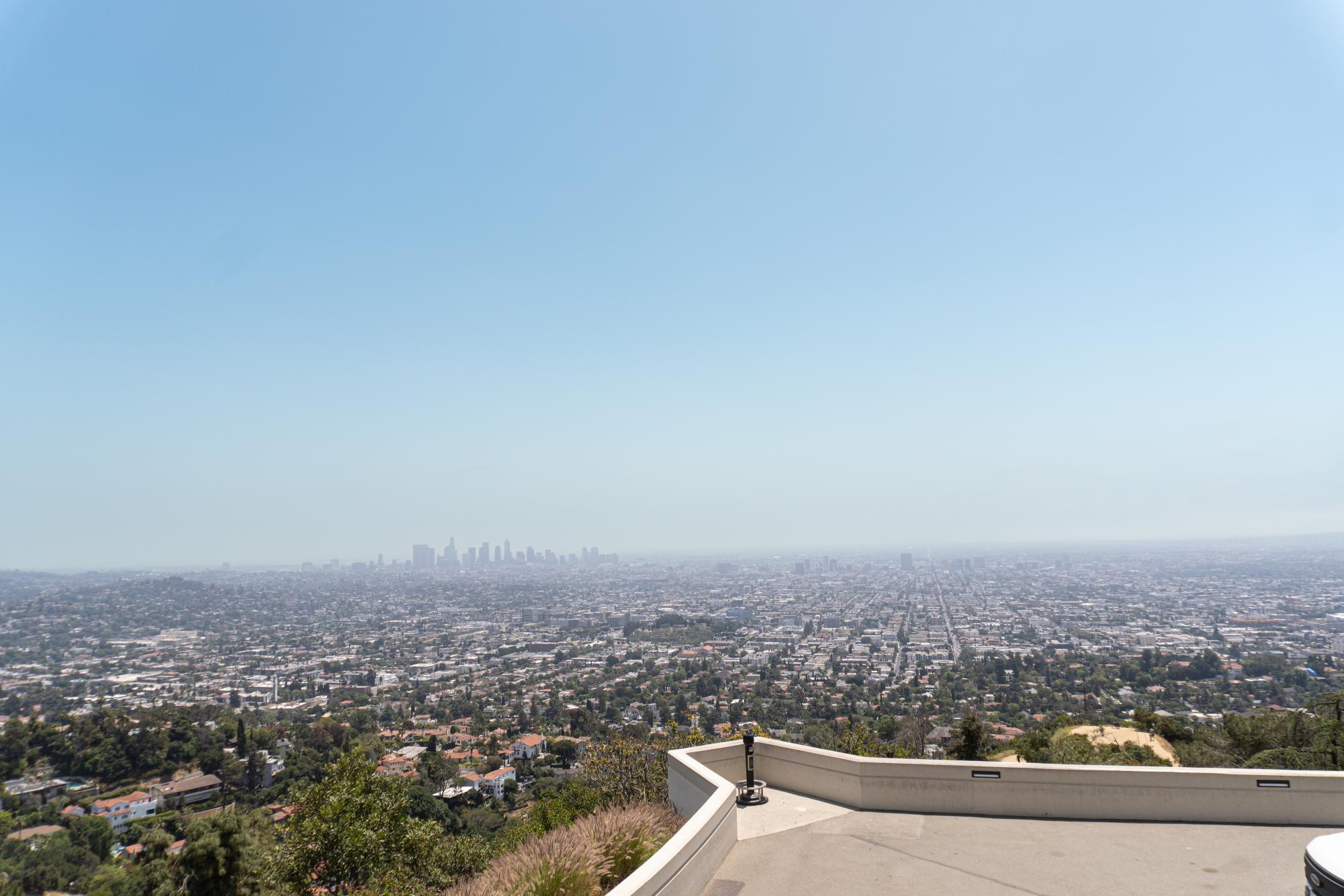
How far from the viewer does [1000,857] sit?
486cm

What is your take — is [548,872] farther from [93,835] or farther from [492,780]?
[93,835]

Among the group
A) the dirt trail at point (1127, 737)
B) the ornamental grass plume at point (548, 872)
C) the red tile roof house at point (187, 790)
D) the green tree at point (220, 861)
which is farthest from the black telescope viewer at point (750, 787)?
the red tile roof house at point (187, 790)

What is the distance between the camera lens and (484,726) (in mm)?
41500

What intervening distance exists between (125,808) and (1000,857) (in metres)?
37.2

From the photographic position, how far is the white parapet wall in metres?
5.44

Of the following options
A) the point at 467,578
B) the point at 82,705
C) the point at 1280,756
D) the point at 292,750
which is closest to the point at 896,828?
the point at 1280,756

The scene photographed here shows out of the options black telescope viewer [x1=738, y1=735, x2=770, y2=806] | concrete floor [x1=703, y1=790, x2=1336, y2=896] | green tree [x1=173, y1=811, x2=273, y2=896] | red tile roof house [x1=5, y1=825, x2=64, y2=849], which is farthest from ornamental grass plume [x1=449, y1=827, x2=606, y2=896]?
red tile roof house [x1=5, y1=825, x2=64, y2=849]

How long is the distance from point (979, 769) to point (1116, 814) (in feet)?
3.74

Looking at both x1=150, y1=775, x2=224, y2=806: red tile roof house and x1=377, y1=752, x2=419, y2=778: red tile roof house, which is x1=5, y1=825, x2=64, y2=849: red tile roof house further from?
x1=377, y1=752, x2=419, y2=778: red tile roof house

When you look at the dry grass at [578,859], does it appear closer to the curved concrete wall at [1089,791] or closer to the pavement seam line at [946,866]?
the pavement seam line at [946,866]

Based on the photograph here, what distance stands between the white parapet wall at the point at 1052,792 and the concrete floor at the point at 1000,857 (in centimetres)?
11

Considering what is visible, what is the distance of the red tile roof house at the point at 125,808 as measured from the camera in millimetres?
26703

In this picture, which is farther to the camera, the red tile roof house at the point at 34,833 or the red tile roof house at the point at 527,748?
the red tile roof house at the point at 527,748

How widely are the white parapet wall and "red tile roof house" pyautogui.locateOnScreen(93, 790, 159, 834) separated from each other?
108ft
